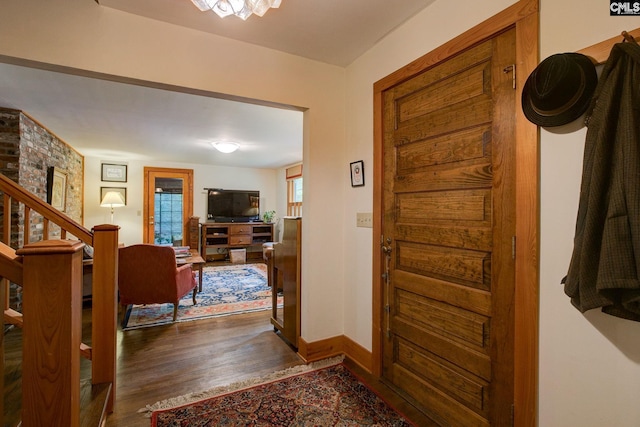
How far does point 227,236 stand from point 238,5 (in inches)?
239

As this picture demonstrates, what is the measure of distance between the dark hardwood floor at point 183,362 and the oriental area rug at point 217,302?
0.80 ft

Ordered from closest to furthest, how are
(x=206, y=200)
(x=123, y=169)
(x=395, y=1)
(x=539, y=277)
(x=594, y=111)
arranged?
(x=594, y=111) → (x=539, y=277) → (x=395, y=1) → (x=123, y=169) → (x=206, y=200)

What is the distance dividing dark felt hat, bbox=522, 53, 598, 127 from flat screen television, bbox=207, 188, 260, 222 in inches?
269

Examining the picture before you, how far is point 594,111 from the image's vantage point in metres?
1.02

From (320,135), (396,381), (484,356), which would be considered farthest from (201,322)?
(484,356)

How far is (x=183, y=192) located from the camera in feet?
22.8

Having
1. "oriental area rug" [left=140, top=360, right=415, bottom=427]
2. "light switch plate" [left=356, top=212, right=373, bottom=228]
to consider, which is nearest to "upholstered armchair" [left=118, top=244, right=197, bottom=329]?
"oriental area rug" [left=140, top=360, right=415, bottom=427]

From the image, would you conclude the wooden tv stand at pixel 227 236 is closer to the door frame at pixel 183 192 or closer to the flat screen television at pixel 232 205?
the flat screen television at pixel 232 205

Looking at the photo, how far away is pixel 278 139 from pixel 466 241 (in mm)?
3708

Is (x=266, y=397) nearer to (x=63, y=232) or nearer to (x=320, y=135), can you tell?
(x=63, y=232)

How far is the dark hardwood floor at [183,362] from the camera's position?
1805 millimetres

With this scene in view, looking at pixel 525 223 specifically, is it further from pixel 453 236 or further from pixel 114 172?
pixel 114 172

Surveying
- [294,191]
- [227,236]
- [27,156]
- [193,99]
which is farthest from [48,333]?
[294,191]

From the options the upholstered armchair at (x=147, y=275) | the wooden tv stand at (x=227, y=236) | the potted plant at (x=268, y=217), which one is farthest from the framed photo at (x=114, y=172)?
the upholstered armchair at (x=147, y=275)
